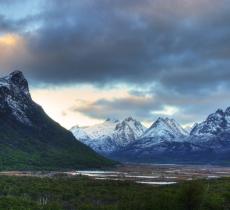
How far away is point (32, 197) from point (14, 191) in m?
7.27

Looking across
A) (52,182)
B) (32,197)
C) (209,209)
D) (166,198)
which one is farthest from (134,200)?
(52,182)

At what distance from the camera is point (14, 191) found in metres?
162

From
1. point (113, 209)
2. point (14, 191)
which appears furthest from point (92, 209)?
point (14, 191)

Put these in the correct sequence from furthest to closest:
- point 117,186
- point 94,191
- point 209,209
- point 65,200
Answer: point 117,186 < point 94,191 < point 65,200 < point 209,209

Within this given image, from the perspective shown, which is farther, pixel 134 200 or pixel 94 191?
pixel 94 191

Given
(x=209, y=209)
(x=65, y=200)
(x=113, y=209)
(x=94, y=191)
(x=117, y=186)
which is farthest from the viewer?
(x=117, y=186)

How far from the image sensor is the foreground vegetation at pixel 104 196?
13688cm

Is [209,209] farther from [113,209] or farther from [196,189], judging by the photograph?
[113,209]

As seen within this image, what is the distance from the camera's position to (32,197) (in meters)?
159

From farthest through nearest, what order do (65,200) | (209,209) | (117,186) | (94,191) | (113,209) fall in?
(117,186), (94,191), (65,200), (209,209), (113,209)

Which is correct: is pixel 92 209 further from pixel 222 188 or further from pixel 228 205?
pixel 222 188

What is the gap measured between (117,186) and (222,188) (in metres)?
36.3

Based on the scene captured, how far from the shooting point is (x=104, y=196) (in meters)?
162

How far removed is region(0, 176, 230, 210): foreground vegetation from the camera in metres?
137
